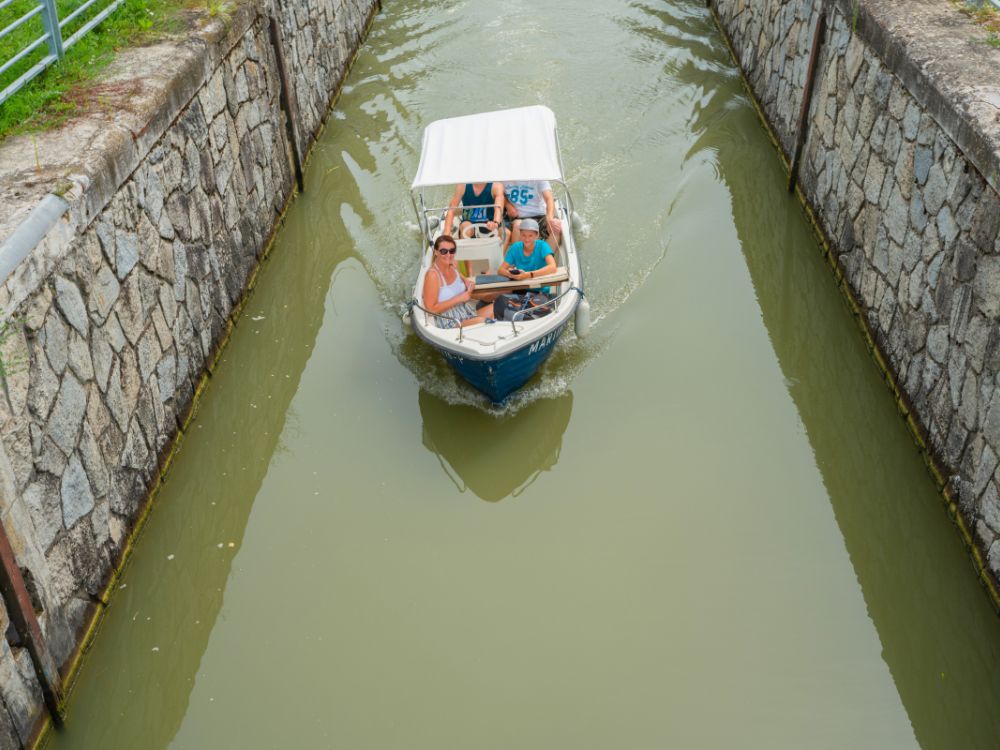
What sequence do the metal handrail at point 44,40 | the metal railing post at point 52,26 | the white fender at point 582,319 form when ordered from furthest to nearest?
the white fender at point 582,319, the metal railing post at point 52,26, the metal handrail at point 44,40

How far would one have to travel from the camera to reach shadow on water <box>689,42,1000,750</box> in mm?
6070

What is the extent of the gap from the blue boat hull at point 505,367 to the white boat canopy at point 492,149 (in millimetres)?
1654

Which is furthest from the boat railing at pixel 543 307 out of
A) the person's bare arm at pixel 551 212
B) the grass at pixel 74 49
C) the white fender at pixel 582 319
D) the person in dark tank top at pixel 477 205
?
the grass at pixel 74 49

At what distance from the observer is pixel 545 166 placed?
9.16 metres

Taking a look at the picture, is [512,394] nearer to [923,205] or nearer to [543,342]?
[543,342]

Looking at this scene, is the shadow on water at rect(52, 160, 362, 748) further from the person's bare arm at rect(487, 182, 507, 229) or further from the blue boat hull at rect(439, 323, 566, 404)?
the person's bare arm at rect(487, 182, 507, 229)

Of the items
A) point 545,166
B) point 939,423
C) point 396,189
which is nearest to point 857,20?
point 545,166

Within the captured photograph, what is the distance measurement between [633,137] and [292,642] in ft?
27.0

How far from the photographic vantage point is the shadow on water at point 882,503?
6.07 metres

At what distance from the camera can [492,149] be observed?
9594 mm

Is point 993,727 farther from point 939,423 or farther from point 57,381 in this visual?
point 57,381

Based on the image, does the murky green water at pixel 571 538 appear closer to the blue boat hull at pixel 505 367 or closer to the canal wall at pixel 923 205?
the blue boat hull at pixel 505 367

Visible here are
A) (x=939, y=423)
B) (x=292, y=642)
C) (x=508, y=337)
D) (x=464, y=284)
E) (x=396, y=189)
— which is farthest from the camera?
(x=396, y=189)

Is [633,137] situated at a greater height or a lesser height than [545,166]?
lesser
